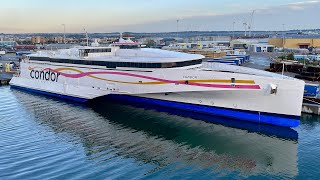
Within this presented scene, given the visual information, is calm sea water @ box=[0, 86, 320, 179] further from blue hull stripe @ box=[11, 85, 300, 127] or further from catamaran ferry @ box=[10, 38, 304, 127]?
catamaran ferry @ box=[10, 38, 304, 127]

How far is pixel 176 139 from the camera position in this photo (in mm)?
20891

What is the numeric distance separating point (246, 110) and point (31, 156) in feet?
50.7

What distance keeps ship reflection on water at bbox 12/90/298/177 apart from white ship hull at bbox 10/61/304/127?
910mm

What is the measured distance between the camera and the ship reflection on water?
17266mm

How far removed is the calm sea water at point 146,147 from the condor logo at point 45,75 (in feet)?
25.6

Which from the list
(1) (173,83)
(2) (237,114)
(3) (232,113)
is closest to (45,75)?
(1) (173,83)

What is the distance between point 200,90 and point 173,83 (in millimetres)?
2442

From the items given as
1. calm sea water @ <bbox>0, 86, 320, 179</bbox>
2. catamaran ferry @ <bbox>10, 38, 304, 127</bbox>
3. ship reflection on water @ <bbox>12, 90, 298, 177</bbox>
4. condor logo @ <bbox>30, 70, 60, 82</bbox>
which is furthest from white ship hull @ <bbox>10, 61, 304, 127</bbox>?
condor logo @ <bbox>30, 70, 60, 82</bbox>

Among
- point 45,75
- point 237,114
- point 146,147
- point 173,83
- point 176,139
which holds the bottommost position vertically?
point 146,147

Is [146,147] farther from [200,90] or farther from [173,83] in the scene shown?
[173,83]

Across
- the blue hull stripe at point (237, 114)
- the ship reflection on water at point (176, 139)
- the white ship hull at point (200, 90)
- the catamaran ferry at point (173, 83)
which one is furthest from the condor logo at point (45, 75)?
the blue hull stripe at point (237, 114)

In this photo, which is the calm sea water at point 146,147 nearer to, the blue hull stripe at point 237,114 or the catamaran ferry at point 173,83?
the blue hull stripe at point 237,114

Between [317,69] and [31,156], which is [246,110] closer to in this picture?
[31,156]

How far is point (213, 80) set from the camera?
24.3 meters
